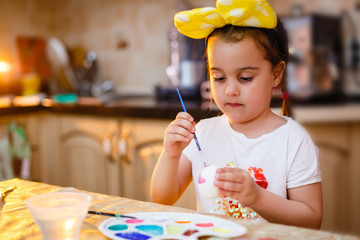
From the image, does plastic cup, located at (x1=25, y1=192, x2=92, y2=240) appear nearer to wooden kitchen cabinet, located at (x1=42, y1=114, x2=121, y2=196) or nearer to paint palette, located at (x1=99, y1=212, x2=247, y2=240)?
paint palette, located at (x1=99, y1=212, x2=247, y2=240)

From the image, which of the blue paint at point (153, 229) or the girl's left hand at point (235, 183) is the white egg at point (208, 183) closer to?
the girl's left hand at point (235, 183)

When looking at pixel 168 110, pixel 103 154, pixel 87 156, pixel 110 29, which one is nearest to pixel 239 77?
pixel 168 110

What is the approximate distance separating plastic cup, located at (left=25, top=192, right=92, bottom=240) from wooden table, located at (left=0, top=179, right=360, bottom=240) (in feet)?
0.21

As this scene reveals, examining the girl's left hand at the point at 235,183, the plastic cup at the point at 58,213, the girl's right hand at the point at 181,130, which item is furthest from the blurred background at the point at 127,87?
the plastic cup at the point at 58,213

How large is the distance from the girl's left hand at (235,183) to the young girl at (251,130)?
1.6 inches

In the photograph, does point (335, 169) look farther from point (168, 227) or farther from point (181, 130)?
point (168, 227)

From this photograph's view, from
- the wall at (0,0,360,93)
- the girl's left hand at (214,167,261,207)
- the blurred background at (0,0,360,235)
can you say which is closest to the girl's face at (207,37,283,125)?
the girl's left hand at (214,167,261,207)

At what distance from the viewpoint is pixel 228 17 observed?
903mm

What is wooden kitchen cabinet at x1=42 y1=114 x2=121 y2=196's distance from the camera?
231 cm

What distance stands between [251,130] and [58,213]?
628mm

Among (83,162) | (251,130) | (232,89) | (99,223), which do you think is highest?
(232,89)

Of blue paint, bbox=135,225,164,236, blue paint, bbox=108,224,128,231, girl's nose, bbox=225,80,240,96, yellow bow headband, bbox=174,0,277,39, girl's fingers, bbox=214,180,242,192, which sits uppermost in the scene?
yellow bow headband, bbox=174,0,277,39

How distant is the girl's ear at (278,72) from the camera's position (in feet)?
3.41

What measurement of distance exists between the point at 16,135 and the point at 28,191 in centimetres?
161
